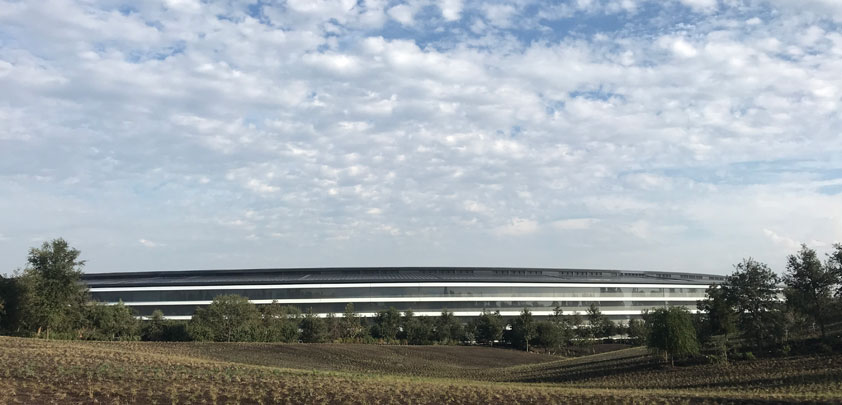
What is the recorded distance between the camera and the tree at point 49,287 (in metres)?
65.1

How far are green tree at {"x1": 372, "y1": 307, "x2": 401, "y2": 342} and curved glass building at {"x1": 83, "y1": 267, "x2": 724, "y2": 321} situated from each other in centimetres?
1830

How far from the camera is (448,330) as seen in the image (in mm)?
100062

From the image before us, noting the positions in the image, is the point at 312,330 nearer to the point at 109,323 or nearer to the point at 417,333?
the point at 417,333

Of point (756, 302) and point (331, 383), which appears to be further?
point (756, 302)

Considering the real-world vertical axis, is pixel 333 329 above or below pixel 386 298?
below

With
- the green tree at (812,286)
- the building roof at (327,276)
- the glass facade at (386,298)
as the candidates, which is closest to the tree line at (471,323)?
the green tree at (812,286)

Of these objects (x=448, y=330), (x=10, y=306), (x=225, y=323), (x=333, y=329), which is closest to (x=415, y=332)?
(x=448, y=330)

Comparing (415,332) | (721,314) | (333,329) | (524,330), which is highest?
(721,314)

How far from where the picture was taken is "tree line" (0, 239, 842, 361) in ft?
169

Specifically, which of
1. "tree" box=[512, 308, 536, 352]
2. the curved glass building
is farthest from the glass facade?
"tree" box=[512, 308, 536, 352]

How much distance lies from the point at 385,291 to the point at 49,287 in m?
64.3

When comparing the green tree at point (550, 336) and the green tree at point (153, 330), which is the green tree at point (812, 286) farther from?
the green tree at point (153, 330)

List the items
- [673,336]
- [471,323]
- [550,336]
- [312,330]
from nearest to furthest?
[673,336]
[312,330]
[550,336]
[471,323]

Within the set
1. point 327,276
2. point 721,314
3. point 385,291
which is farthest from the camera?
point 327,276
